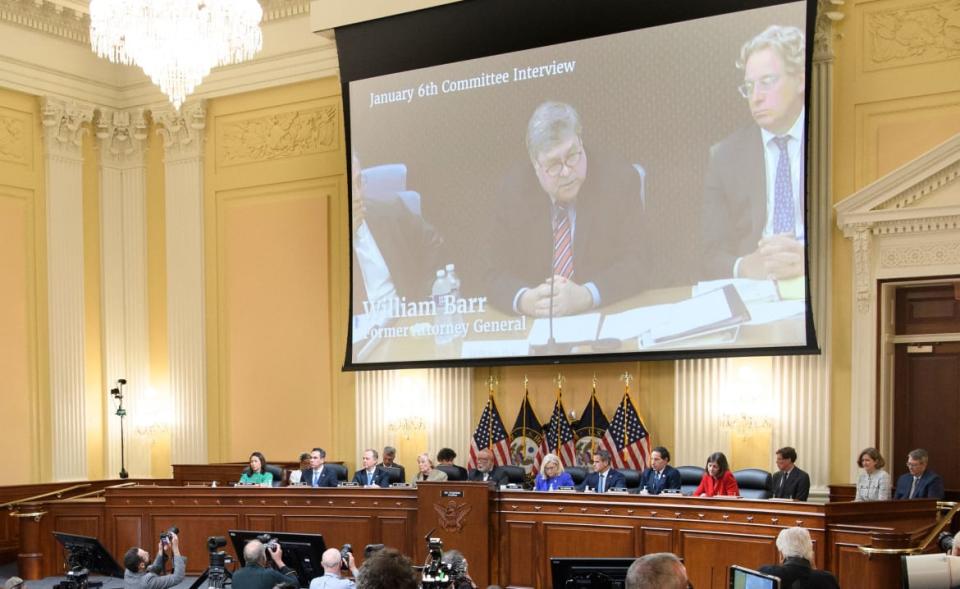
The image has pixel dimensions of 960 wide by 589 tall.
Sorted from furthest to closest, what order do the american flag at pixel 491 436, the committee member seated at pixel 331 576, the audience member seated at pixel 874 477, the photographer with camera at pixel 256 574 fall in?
the american flag at pixel 491 436, the audience member seated at pixel 874 477, the photographer with camera at pixel 256 574, the committee member seated at pixel 331 576

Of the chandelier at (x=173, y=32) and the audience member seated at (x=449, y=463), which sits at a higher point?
the chandelier at (x=173, y=32)

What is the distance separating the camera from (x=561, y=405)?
12.8 m

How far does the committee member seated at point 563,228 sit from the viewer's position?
12.2 meters

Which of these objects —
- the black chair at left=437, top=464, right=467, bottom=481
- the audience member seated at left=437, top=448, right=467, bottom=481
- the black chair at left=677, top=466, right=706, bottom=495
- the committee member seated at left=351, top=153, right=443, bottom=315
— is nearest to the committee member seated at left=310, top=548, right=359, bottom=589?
the black chair at left=437, top=464, right=467, bottom=481

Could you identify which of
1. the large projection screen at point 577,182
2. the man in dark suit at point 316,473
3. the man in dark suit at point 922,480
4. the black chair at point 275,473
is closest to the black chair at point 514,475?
the large projection screen at point 577,182

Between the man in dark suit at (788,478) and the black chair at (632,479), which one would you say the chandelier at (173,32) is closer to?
the black chair at (632,479)

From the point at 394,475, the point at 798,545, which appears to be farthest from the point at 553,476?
the point at 798,545

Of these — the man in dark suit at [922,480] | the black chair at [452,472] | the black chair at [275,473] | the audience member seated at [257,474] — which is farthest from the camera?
the black chair at [275,473]

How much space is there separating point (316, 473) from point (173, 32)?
466 cm

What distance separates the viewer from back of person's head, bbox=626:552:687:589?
354 centimetres

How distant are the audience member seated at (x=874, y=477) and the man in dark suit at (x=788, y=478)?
A: 0.49 m

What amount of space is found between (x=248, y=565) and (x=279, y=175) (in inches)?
325

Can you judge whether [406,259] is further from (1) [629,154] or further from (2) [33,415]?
(2) [33,415]

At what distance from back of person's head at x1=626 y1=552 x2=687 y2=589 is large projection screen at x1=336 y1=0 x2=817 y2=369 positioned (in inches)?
303
